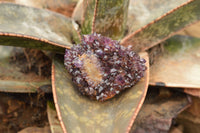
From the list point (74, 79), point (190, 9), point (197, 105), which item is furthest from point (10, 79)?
point (197, 105)

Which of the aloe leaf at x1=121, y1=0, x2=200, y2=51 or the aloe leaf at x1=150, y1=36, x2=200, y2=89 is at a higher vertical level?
the aloe leaf at x1=121, y1=0, x2=200, y2=51

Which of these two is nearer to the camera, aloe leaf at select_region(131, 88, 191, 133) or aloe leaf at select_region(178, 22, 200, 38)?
aloe leaf at select_region(131, 88, 191, 133)

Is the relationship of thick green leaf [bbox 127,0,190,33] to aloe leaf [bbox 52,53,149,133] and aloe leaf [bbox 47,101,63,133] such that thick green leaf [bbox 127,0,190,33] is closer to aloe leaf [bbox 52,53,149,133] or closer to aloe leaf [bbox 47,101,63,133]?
aloe leaf [bbox 52,53,149,133]

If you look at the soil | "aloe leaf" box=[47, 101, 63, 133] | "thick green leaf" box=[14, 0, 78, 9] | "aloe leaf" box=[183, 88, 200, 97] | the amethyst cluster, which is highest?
"thick green leaf" box=[14, 0, 78, 9]

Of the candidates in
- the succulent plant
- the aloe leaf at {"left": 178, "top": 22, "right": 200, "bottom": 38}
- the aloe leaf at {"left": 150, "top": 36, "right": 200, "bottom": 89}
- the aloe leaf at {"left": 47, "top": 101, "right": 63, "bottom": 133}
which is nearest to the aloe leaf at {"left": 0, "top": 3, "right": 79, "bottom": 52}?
the succulent plant

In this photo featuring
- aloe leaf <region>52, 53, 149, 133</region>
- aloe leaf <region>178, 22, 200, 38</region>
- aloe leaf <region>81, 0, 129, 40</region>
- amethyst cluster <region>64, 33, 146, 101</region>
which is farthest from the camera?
aloe leaf <region>178, 22, 200, 38</region>

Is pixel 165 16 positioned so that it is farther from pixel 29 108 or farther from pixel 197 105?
pixel 29 108

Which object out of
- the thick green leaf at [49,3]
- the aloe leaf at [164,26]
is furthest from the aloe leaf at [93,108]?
the thick green leaf at [49,3]
